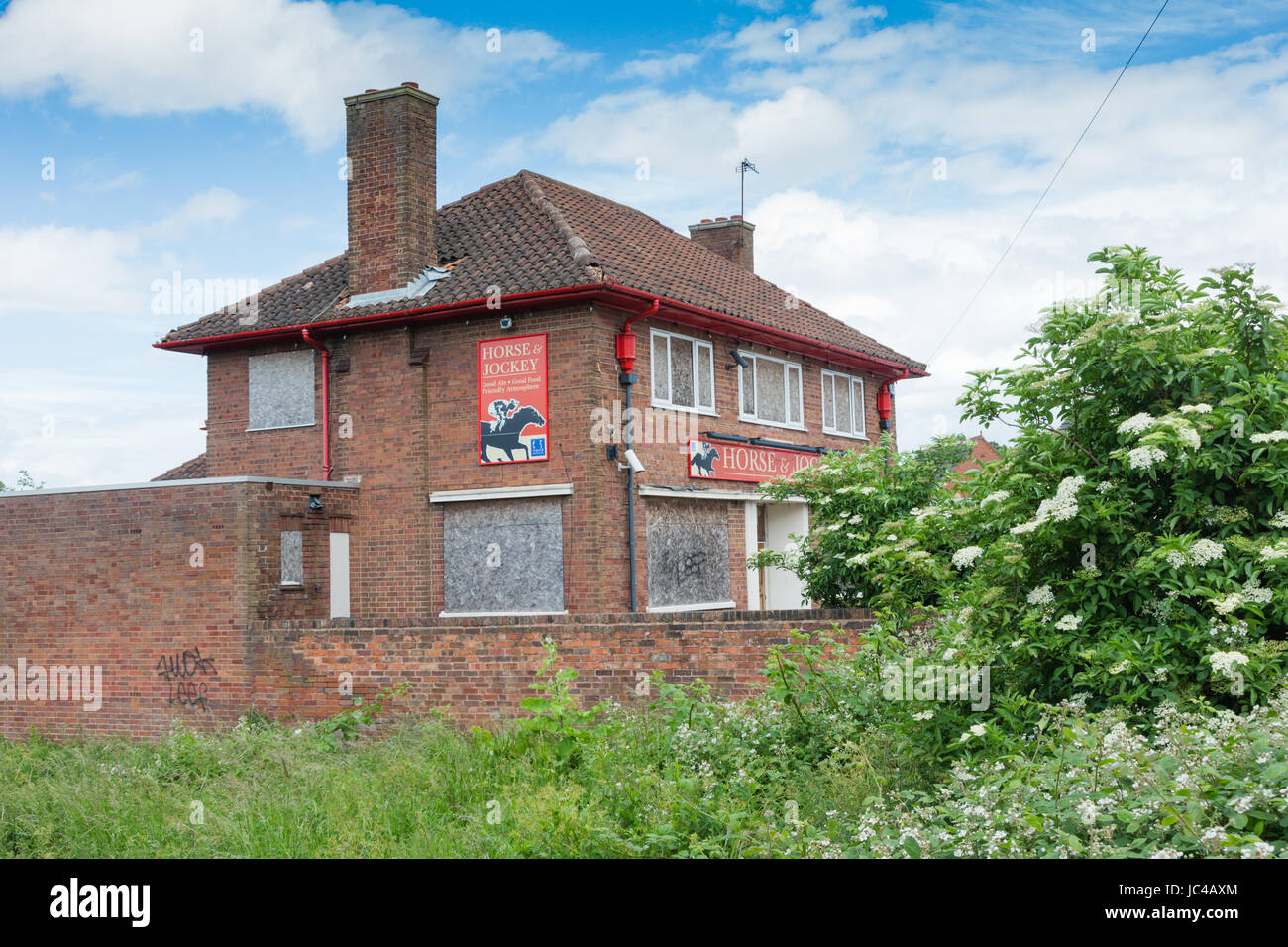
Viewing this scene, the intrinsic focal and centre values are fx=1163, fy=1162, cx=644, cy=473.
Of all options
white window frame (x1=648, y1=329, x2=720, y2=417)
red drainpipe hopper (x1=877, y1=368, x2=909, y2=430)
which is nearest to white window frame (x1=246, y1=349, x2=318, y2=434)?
white window frame (x1=648, y1=329, x2=720, y2=417)

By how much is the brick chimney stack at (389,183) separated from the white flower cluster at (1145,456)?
48.4ft

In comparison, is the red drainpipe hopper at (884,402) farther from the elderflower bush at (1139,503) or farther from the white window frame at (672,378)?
the elderflower bush at (1139,503)

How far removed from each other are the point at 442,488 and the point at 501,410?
160 centimetres

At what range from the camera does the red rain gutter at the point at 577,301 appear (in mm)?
17578

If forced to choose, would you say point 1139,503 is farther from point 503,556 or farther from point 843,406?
point 843,406

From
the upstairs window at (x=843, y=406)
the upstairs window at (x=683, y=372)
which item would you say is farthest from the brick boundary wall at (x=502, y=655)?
the upstairs window at (x=843, y=406)

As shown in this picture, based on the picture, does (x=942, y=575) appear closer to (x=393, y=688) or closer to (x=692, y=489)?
(x=393, y=688)

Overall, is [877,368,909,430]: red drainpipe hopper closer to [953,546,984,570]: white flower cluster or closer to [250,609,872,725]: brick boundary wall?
[250,609,872,725]: brick boundary wall

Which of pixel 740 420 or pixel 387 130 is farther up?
pixel 387 130

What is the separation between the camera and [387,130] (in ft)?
63.7

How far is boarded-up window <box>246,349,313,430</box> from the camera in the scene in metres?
20.1

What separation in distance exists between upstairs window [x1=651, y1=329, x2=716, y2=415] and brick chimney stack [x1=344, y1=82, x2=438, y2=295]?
14.2 feet
